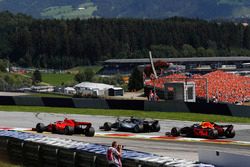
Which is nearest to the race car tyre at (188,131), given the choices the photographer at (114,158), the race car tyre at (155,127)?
the race car tyre at (155,127)

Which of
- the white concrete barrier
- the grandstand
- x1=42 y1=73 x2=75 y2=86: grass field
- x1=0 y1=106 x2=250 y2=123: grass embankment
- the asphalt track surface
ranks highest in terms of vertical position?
the grandstand

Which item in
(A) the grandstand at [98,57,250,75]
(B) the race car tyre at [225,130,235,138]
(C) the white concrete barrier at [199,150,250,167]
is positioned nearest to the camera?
(C) the white concrete barrier at [199,150,250,167]

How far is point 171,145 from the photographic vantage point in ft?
95.7

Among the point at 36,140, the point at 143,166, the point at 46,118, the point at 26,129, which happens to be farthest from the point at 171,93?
the point at 143,166

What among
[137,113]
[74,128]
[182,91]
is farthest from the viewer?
[182,91]

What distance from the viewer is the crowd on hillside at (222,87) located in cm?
6225

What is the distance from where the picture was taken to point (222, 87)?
2763 inches

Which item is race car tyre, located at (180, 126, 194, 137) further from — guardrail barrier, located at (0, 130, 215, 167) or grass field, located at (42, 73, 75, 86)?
grass field, located at (42, 73, 75, 86)

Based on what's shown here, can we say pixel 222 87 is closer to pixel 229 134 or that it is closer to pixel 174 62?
pixel 229 134

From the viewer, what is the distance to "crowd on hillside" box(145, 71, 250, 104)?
204ft

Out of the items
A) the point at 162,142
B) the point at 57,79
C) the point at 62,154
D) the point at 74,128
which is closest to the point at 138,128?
the point at 74,128

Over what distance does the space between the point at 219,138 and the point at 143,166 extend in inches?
553

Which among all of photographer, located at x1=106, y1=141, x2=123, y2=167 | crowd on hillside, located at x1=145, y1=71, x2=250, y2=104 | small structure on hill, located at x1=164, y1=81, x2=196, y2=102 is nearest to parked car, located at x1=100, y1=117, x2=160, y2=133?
photographer, located at x1=106, y1=141, x2=123, y2=167

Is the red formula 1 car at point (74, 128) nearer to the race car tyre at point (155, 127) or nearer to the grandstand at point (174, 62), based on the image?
the race car tyre at point (155, 127)
